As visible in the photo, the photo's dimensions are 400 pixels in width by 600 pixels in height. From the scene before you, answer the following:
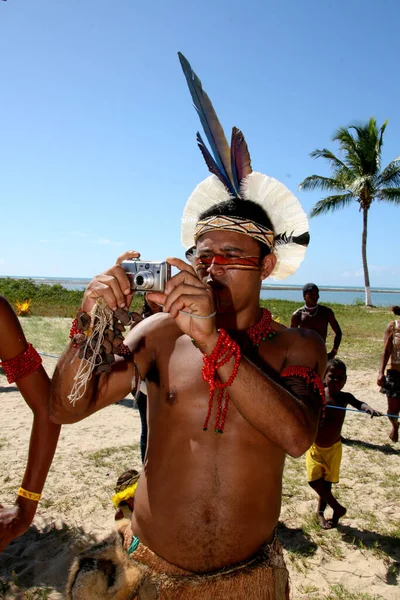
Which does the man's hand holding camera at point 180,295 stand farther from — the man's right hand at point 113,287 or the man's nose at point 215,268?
the man's nose at point 215,268

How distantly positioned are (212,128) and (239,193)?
344mm

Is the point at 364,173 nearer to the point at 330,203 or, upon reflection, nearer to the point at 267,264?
the point at 330,203

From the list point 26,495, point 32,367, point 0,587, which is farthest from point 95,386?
point 0,587

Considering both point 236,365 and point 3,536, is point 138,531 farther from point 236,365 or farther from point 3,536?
point 236,365

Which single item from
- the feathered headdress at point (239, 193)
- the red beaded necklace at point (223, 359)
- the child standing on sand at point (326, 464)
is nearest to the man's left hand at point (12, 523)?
the red beaded necklace at point (223, 359)

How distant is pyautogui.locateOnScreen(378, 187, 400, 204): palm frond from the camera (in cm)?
2750

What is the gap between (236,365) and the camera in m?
1.59

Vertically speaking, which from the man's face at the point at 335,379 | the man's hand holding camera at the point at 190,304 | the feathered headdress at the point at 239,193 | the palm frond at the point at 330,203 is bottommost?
the man's face at the point at 335,379

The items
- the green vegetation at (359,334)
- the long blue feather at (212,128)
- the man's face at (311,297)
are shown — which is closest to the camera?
the long blue feather at (212,128)

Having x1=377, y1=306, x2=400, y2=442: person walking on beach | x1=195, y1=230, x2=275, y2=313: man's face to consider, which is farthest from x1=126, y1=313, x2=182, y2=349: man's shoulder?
x1=377, y1=306, x2=400, y2=442: person walking on beach

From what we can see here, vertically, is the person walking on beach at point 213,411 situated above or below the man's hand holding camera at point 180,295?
below

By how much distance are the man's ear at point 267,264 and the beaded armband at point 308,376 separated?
0.54 meters

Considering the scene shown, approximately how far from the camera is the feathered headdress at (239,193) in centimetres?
218

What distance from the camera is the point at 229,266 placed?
205 cm
